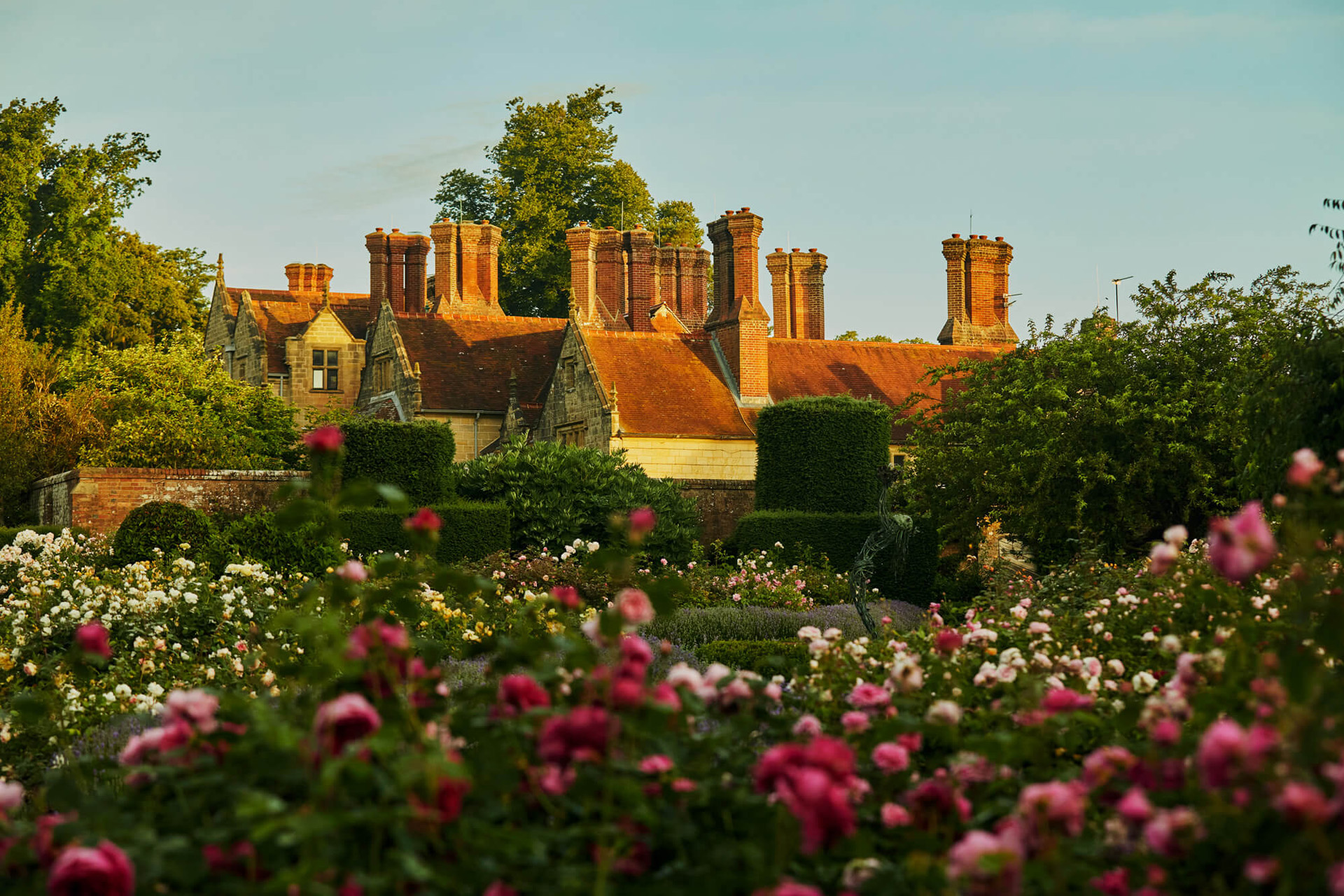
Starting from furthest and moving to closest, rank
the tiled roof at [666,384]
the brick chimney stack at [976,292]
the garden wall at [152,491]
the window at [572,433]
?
the brick chimney stack at [976,292] → the window at [572,433] → the tiled roof at [666,384] → the garden wall at [152,491]

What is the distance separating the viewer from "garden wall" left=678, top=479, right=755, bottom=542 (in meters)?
26.6

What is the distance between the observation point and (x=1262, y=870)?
249cm

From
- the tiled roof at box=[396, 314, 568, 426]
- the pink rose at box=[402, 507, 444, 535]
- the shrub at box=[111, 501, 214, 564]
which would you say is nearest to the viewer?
the pink rose at box=[402, 507, 444, 535]

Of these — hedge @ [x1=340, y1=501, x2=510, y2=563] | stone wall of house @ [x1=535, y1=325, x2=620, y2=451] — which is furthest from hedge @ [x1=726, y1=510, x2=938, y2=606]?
stone wall of house @ [x1=535, y1=325, x2=620, y2=451]

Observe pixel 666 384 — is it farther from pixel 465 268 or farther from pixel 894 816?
pixel 894 816

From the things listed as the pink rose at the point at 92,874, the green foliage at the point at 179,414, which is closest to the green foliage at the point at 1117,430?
the green foliage at the point at 179,414

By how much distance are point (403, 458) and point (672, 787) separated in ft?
67.3

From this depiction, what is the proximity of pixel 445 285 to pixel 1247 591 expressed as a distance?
35.2 meters

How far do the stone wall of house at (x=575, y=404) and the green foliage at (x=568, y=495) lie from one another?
21.8 feet

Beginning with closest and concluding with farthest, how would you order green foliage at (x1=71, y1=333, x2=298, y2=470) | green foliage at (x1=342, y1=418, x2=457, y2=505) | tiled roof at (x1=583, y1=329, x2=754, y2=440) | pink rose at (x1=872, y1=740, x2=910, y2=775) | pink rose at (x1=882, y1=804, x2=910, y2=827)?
pink rose at (x1=882, y1=804, x2=910, y2=827)
pink rose at (x1=872, y1=740, x2=910, y2=775)
green foliage at (x1=342, y1=418, x2=457, y2=505)
green foliage at (x1=71, y1=333, x2=298, y2=470)
tiled roof at (x1=583, y1=329, x2=754, y2=440)

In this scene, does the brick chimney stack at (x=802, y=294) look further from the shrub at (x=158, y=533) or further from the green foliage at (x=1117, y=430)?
the shrub at (x=158, y=533)

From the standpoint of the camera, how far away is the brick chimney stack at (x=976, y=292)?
Result: 4056 cm

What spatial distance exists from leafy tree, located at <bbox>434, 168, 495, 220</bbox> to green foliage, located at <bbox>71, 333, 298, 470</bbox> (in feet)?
56.3

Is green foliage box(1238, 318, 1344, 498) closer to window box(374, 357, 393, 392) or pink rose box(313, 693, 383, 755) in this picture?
pink rose box(313, 693, 383, 755)
